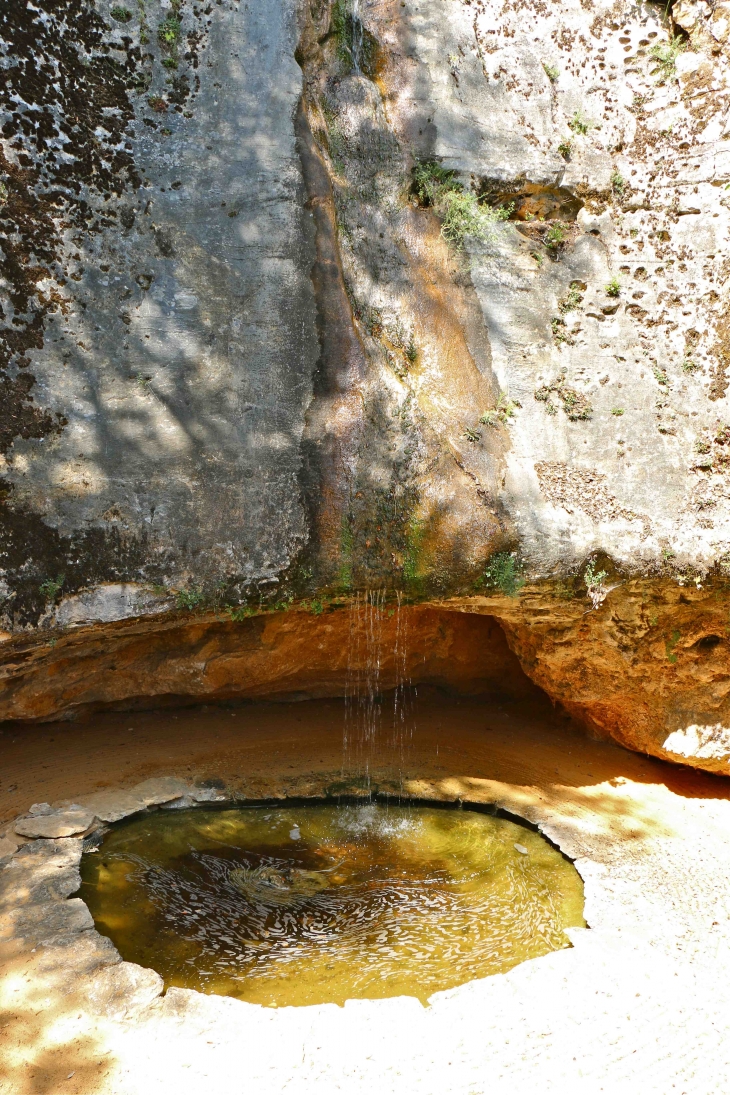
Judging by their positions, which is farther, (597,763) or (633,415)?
(597,763)

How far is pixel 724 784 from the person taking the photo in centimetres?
654

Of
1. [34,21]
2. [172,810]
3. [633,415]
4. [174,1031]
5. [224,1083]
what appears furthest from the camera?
[172,810]

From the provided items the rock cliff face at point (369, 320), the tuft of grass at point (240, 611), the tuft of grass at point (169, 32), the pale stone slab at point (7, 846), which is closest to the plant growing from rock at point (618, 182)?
the rock cliff face at point (369, 320)

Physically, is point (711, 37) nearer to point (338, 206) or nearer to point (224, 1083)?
point (338, 206)

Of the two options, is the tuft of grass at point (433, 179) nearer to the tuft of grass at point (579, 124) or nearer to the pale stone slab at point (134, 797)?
the tuft of grass at point (579, 124)

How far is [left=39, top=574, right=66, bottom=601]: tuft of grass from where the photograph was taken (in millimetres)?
4664

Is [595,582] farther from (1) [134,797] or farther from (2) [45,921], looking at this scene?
(2) [45,921]

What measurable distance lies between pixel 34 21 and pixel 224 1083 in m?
5.88

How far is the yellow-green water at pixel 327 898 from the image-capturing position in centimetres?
432

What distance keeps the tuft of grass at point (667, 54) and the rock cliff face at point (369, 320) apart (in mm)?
15

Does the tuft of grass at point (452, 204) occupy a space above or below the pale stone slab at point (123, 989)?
above

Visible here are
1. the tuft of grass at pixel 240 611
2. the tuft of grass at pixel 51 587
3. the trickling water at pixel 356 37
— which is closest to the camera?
the tuft of grass at pixel 51 587

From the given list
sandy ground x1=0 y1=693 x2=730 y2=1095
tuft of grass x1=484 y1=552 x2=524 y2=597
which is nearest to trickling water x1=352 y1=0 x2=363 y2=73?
tuft of grass x1=484 y1=552 x2=524 y2=597

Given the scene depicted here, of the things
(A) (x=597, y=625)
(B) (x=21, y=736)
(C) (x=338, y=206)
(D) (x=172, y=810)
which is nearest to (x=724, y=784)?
(A) (x=597, y=625)
